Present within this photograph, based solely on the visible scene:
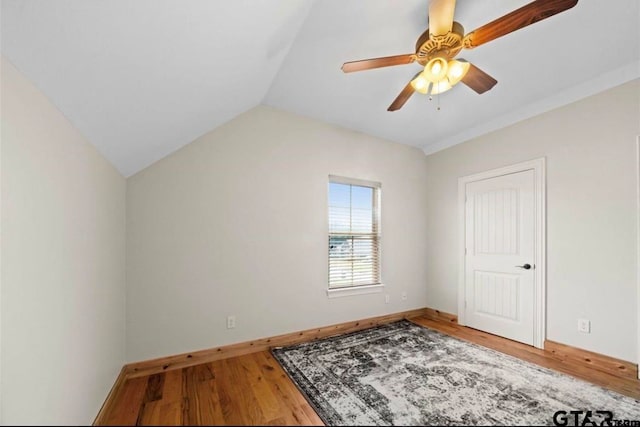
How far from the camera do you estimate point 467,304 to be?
326 cm

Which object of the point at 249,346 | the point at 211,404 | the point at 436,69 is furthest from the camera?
the point at 249,346

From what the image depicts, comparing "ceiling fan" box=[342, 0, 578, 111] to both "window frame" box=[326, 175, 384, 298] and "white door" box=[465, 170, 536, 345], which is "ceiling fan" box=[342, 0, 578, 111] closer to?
"window frame" box=[326, 175, 384, 298]

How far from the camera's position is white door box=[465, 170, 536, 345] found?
2.73 meters

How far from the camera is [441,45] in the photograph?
1.54 meters

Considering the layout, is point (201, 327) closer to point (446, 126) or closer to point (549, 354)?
point (549, 354)

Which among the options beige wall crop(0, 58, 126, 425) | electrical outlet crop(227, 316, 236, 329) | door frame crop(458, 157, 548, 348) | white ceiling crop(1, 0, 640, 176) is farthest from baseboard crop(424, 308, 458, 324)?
beige wall crop(0, 58, 126, 425)

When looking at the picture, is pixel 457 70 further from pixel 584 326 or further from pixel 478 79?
pixel 584 326

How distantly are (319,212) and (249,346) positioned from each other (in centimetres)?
150

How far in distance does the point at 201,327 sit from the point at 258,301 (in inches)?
20.7

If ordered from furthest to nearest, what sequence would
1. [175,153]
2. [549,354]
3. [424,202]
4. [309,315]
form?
[424,202]
[309,315]
[549,354]
[175,153]

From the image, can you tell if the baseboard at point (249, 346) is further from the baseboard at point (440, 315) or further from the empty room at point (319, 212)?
the baseboard at point (440, 315)

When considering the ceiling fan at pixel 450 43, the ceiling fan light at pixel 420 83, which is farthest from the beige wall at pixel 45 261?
the ceiling fan light at pixel 420 83

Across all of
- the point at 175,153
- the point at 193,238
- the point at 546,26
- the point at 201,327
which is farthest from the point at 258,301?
the point at 546,26

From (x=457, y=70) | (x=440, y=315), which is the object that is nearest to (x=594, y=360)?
(x=440, y=315)
